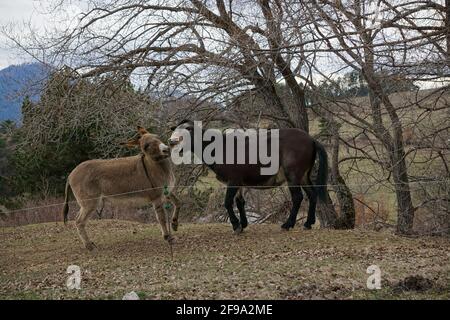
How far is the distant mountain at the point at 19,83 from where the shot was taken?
14.3m

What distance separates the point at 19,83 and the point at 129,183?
16.0ft

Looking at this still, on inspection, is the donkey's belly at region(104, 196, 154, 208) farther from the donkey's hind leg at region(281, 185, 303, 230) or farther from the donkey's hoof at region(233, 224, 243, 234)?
the donkey's hind leg at region(281, 185, 303, 230)

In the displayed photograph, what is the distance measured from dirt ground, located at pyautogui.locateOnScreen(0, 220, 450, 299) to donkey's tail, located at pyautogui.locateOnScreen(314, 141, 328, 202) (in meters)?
0.80

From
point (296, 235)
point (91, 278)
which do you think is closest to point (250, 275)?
point (91, 278)

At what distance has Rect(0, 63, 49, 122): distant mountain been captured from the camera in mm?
14258

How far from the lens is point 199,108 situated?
15.1 meters

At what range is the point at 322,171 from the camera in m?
12.0

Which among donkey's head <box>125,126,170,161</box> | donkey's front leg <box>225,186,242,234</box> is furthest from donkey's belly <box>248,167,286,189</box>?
donkey's head <box>125,126,170,161</box>

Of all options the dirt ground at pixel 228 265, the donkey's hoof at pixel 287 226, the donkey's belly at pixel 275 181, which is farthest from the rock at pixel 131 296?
the donkey's hoof at pixel 287 226

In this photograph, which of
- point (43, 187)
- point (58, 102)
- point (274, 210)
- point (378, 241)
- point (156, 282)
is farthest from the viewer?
point (43, 187)

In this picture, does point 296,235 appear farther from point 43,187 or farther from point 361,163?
point 43,187

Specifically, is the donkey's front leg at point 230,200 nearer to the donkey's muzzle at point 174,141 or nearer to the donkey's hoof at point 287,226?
the donkey's hoof at point 287,226

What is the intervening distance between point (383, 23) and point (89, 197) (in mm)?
6155

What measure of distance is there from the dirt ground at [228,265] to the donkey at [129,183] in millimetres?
790
